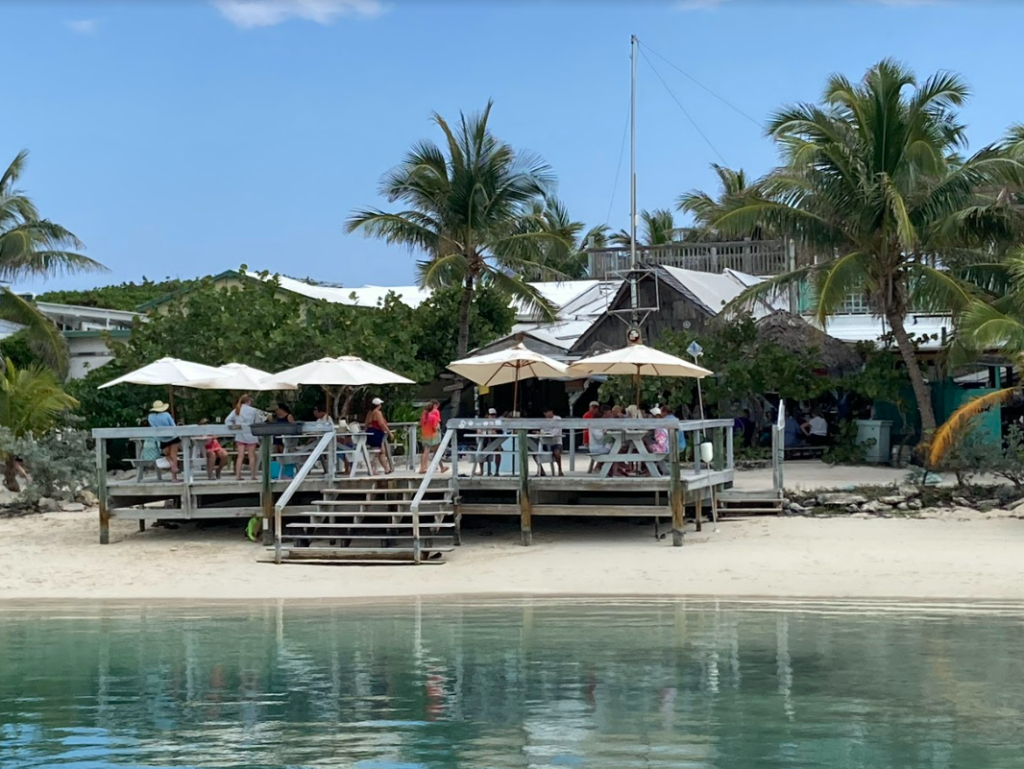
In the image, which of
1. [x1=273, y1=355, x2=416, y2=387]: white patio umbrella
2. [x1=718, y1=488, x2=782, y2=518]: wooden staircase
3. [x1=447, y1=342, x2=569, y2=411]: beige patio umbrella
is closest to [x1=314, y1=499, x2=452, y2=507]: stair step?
[x1=273, y1=355, x2=416, y2=387]: white patio umbrella

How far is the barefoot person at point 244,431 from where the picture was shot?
19.1 m

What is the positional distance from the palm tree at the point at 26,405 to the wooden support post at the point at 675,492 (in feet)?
42.0

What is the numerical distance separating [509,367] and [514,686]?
353 inches

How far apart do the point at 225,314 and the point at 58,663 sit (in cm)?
1542

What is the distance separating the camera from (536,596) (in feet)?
52.7

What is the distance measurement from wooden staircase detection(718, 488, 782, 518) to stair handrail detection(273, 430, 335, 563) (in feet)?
20.6

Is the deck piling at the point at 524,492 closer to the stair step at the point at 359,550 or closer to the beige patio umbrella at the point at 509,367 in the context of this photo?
the beige patio umbrella at the point at 509,367

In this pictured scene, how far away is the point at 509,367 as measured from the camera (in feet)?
67.3

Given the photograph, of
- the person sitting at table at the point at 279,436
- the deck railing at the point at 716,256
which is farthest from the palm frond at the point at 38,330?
the deck railing at the point at 716,256

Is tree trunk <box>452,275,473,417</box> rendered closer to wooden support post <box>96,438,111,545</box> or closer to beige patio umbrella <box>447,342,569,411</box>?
beige patio umbrella <box>447,342,569,411</box>

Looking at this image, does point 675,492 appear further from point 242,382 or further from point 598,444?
point 242,382

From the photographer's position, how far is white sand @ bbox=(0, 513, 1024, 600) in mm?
16266

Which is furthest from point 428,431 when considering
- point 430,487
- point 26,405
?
point 26,405

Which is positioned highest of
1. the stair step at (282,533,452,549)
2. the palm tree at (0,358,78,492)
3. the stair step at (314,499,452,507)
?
the palm tree at (0,358,78,492)
